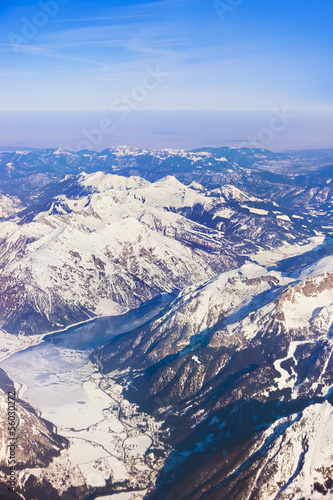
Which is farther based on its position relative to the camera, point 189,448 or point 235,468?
point 189,448

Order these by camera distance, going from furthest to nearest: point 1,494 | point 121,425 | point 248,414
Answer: point 121,425, point 248,414, point 1,494

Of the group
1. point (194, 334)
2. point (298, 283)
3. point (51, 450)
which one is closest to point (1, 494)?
point (51, 450)

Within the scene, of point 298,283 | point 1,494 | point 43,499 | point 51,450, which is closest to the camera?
point 1,494

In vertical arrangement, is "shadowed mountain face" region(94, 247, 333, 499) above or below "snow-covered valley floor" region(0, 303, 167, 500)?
above

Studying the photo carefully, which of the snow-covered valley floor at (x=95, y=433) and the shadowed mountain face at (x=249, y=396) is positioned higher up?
the shadowed mountain face at (x=249, y=396)

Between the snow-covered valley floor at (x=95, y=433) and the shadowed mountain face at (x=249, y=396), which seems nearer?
the shadowed mountain face at (x=249, y=396)

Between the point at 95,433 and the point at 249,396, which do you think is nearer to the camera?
the point at 249,396

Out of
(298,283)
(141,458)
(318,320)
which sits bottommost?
(141,458)

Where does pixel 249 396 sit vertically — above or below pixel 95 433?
above

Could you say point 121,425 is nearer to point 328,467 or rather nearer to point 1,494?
point 1,494

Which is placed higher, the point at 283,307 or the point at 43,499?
the point at 283,307

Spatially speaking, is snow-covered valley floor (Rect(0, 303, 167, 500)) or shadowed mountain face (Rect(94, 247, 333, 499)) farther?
snow-covered valley floor (Rect(0, 303, 167, 500))
